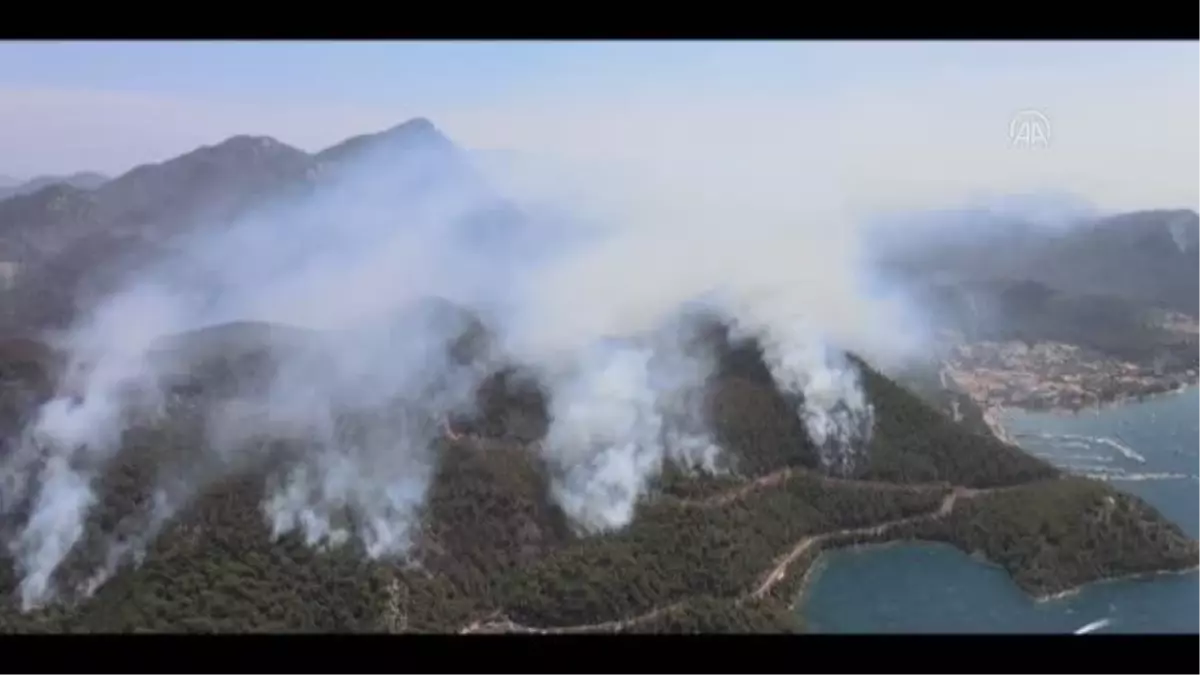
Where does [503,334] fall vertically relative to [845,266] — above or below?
below

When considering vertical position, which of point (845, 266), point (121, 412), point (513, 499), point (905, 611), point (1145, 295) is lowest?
point (121, 412)

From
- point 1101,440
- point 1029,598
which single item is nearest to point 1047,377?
point 1101,440

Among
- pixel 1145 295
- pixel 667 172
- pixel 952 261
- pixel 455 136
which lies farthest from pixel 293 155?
pixel 1145 295

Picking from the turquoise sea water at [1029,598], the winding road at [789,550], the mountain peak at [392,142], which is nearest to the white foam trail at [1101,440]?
the turquoise sea water at [1029,598]

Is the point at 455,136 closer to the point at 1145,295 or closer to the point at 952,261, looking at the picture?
the point at 952,261

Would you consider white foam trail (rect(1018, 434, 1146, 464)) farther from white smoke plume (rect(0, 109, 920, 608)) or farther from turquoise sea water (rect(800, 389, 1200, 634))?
white smoke plume (rect(0, 109, 920, 608))

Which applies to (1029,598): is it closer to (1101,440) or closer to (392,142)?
(1101,440)

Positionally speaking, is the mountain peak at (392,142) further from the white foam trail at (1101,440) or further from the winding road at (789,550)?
the white foam trail at (1101,440)
